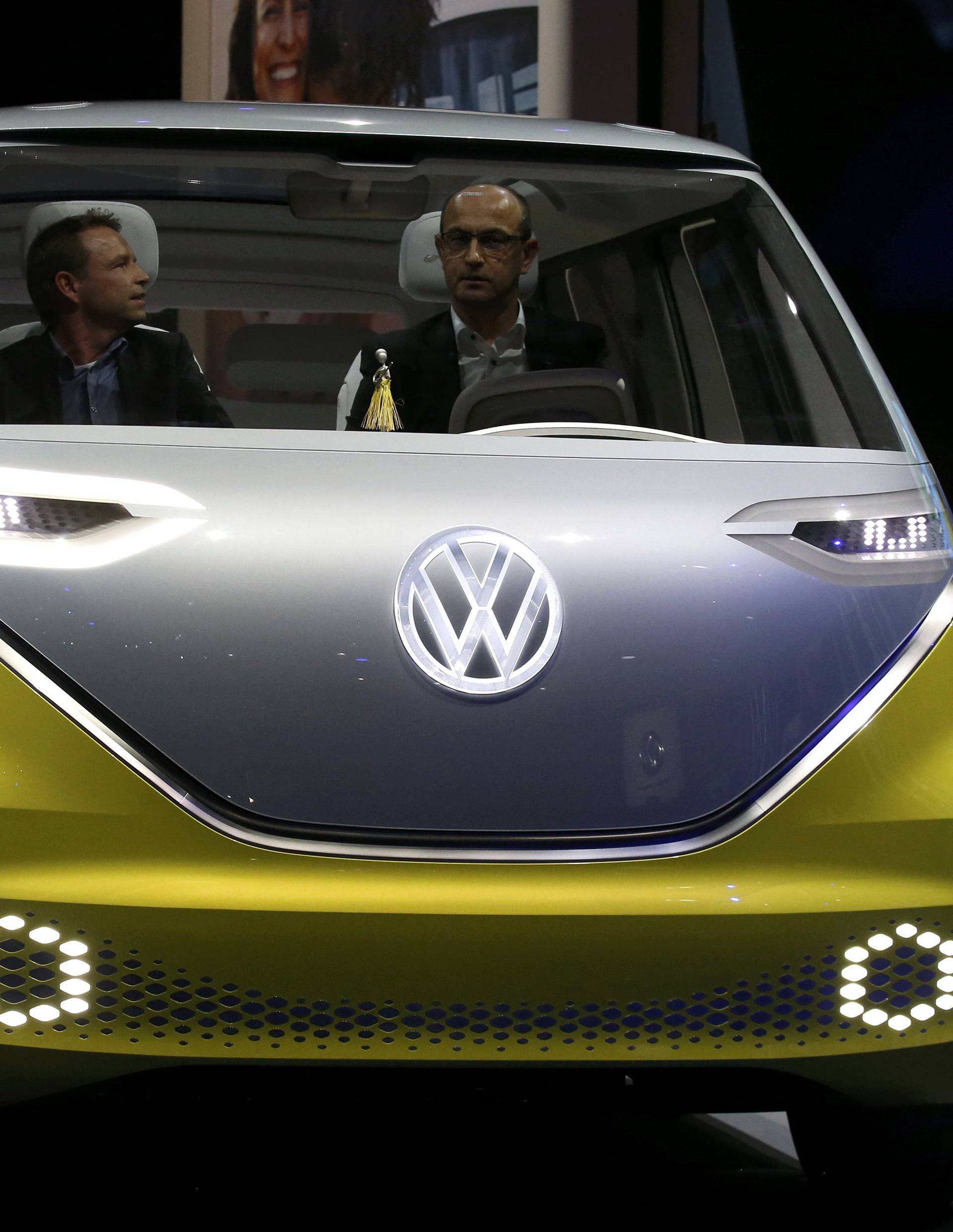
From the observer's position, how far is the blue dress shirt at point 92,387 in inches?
95.0

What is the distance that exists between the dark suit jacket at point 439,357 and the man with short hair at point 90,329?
31 centimetres

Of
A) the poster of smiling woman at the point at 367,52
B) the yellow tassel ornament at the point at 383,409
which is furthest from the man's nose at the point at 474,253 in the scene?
the poster of smiling woman at the point at 367,52

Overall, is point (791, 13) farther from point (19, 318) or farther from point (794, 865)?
point (794, 865)

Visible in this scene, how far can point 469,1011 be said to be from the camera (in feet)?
5.99

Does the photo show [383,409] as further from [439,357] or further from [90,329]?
[90,329]

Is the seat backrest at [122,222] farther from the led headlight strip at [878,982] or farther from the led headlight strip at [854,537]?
the led headlight strip at [878,982]

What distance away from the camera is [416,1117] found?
6.80 feet

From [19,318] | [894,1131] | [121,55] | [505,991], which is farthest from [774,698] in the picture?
[121,55]

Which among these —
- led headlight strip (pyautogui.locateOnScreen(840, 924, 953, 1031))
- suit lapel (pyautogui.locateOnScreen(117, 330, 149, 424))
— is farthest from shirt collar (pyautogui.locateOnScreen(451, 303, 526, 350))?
led headlight strip (pyautogui.locateOnScreen(840, 924, 953, 1031))

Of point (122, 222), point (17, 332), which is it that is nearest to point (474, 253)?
point (122, 222)

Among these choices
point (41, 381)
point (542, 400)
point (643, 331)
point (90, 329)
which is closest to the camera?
point (542, 400)

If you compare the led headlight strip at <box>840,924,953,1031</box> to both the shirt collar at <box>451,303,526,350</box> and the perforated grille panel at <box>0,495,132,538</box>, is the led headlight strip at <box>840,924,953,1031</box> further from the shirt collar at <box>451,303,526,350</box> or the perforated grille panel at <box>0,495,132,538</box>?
the shirt collar at <box>451,303,526,350</box>

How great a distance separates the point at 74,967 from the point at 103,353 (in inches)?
51.2

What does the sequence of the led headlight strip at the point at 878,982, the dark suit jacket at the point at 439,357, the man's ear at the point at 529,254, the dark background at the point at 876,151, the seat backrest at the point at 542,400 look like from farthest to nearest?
the dark background at the point at 876,151
the man's ear at the point at 529,254
the dark suit jacket at the point at 439,357
the seat backrest at the point at 542,400
the led headlight strip at the point at 878,982
